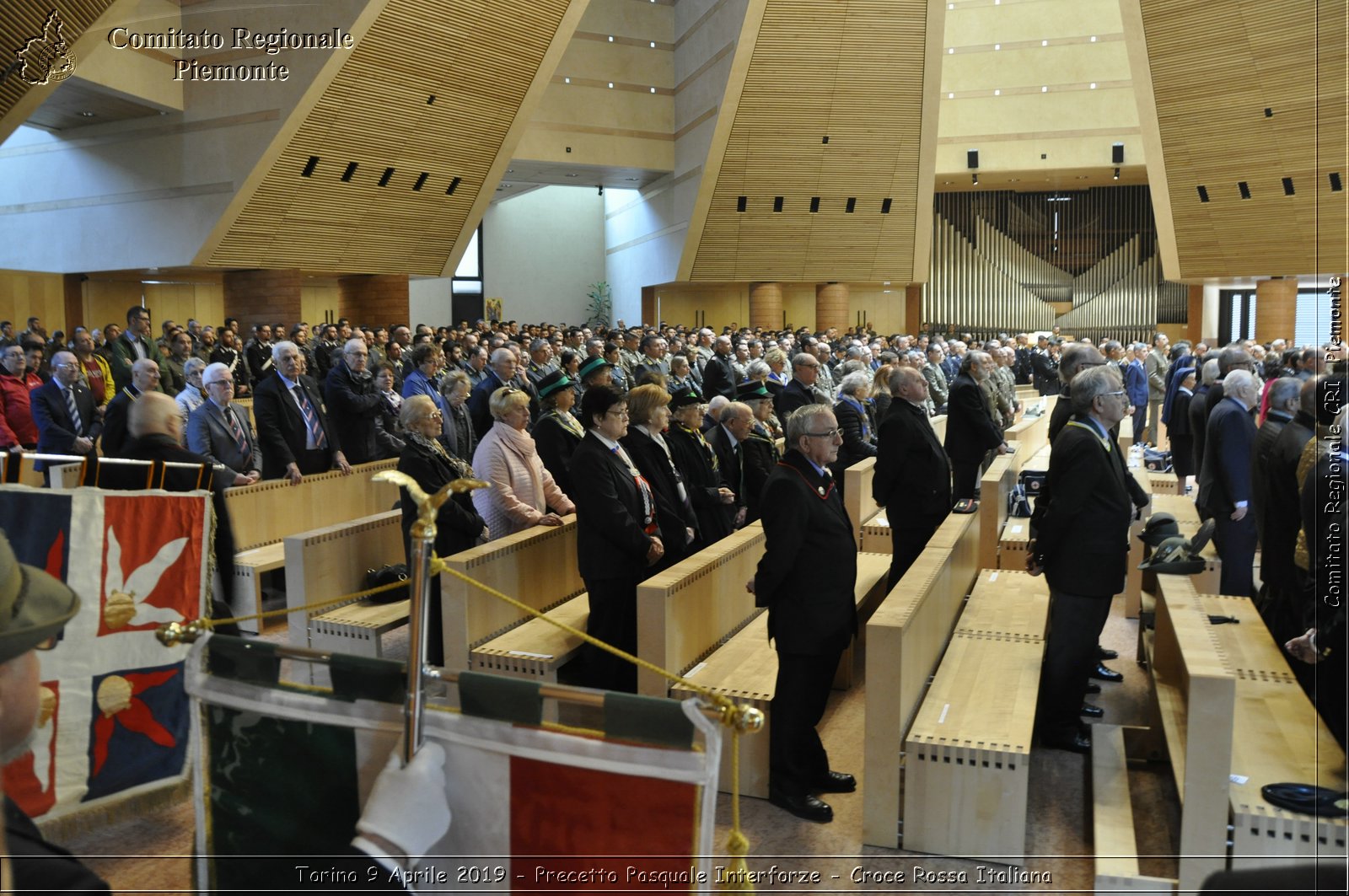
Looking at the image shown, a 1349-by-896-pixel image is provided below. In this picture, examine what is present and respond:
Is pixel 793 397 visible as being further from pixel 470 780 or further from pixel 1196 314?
pixel 1196 314

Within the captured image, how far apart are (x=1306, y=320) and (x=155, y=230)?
2132 centimetres

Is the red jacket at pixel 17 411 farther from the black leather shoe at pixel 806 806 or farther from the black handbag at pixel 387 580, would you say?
the black leather shoe at pixel 806 806

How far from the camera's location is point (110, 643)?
3.22 meters

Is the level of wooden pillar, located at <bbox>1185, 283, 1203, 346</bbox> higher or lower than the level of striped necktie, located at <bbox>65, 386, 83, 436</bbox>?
higher

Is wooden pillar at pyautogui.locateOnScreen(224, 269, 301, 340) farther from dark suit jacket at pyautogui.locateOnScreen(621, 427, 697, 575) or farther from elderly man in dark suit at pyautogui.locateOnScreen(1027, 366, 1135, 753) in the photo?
elderly man in dark suit at pyautogui.locateOnScreen(1027, 366, 1135, 753)

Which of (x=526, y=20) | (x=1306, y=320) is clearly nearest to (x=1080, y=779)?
(x=526, y=20)

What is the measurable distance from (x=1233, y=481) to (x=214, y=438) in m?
5.70

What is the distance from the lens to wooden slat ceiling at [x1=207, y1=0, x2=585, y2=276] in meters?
14.2

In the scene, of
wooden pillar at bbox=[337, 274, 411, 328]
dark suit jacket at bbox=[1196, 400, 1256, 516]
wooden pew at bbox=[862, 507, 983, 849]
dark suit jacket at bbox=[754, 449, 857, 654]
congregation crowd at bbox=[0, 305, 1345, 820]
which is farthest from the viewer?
wooden pillar at bbox=[337, 274, 411, 328]

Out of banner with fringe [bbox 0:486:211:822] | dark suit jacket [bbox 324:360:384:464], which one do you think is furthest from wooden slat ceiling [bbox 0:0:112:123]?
banner with fringe [bbox 0:486:211:822]

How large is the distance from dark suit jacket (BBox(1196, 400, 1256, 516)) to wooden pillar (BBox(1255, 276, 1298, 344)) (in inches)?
721

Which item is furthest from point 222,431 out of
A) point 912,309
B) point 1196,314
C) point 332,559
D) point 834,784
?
point 1196,314

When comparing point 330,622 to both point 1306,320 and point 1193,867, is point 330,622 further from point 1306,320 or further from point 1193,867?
point 1306,320

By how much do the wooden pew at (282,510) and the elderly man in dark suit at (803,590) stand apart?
2.77 meters
